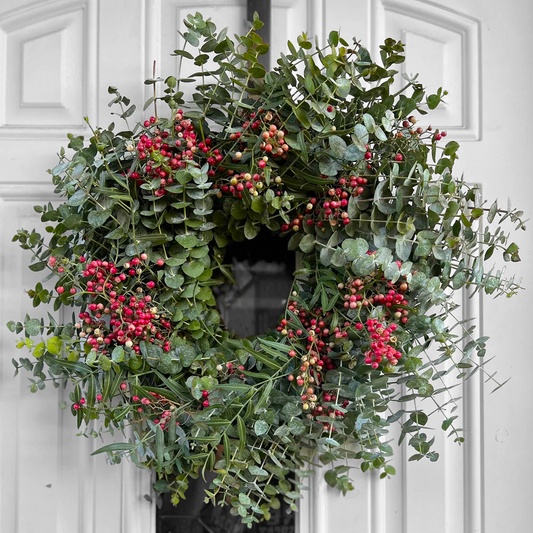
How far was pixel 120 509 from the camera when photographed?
105cm

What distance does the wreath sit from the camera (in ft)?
2.53

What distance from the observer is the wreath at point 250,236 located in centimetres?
77

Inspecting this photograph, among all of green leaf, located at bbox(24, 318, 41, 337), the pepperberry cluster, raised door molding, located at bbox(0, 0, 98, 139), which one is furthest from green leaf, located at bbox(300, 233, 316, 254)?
raised door molding, located at bbox(0, 0, 98, 139)

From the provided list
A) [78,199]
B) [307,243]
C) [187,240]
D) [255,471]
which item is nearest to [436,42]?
[307,243]

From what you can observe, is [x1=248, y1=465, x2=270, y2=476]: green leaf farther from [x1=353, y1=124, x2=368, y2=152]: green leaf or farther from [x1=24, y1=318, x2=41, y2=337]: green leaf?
[x1=353, y1=124, x2=368, y2=152]: green leaf

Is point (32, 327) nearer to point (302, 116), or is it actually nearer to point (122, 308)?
point (122, 308)

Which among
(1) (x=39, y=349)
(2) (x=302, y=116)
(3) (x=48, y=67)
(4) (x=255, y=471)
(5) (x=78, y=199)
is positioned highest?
(3) (x=48, y=67)

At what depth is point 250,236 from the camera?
0.84 meters

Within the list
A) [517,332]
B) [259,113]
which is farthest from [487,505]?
[259,113]

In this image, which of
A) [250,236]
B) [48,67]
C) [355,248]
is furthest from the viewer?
[48,67]

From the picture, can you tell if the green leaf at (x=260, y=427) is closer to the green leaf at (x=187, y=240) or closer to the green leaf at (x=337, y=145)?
the green leaf at (x=187, y=240)

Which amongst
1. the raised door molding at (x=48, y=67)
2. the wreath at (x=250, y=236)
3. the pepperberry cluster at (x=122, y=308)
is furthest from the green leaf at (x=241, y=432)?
the raised door molding at (x=48, y=67)

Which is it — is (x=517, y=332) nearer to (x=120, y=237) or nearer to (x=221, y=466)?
(x=221, y=466)

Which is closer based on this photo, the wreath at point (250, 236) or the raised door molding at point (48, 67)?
the wreath at point (250, 236)
